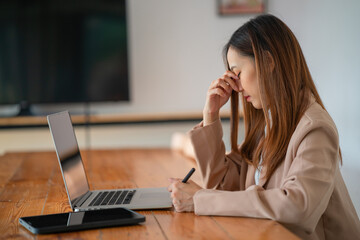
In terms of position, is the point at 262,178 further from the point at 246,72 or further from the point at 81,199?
the point at 81,199

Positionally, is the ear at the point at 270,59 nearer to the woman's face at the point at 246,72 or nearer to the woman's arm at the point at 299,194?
the woman's face at the point at 246,72

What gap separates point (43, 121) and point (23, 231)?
2431mm

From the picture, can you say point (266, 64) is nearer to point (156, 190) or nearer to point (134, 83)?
point (156, 190)

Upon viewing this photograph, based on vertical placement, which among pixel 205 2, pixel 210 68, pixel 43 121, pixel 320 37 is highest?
pixel 205 2

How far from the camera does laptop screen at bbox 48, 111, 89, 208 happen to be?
1313mm

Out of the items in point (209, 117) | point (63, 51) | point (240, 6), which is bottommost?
point (209, 117)

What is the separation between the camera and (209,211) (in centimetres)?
120

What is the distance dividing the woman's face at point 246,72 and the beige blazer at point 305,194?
176 mm

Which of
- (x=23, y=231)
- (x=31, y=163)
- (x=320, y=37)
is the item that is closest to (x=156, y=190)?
(x=23, y=231)

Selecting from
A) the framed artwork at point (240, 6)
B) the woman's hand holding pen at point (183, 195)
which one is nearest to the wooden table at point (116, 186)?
the woman's hand holding pen at point (183, 195)

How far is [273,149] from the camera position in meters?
1.35

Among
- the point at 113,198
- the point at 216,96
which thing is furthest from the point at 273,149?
the point at 113,198

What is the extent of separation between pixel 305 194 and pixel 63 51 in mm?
2663

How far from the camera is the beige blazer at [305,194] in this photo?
1130mm
